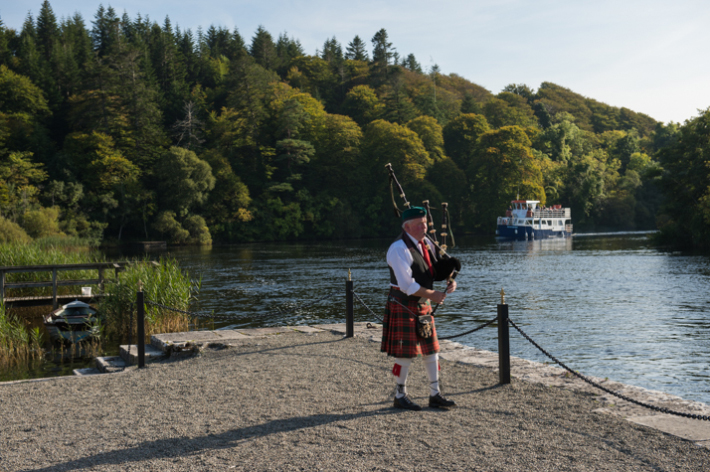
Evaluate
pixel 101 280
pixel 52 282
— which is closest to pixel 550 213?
pixel 101 280

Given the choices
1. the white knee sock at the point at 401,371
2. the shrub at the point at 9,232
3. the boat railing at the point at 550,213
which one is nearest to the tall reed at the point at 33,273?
the shrub at the point at 9,232

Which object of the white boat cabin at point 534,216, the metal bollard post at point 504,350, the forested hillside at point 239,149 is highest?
the forested hillside at point 239,149

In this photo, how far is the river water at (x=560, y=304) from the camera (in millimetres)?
11516

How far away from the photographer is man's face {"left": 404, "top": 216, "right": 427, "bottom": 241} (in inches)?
237

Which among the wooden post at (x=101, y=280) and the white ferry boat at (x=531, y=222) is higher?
the white ferry boat at (x=531, y=222)

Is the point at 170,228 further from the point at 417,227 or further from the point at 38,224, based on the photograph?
the point at 417,227

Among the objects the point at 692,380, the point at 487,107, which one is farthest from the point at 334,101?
the point at 692,380

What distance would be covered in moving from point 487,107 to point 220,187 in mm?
50148

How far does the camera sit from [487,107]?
98375 mm

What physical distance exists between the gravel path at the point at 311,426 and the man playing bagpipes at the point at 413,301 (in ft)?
1.25

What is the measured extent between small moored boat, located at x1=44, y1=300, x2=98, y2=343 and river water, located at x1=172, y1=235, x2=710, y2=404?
3.60 m

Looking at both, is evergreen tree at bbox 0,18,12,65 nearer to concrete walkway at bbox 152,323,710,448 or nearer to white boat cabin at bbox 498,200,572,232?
white boat cabin at bbox 498,200,572,232

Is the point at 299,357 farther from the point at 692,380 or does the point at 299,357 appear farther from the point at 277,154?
the point at 277,154

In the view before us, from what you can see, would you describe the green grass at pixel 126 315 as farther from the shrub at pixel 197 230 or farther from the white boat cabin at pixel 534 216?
the white boat cabin at pixel 534 216
